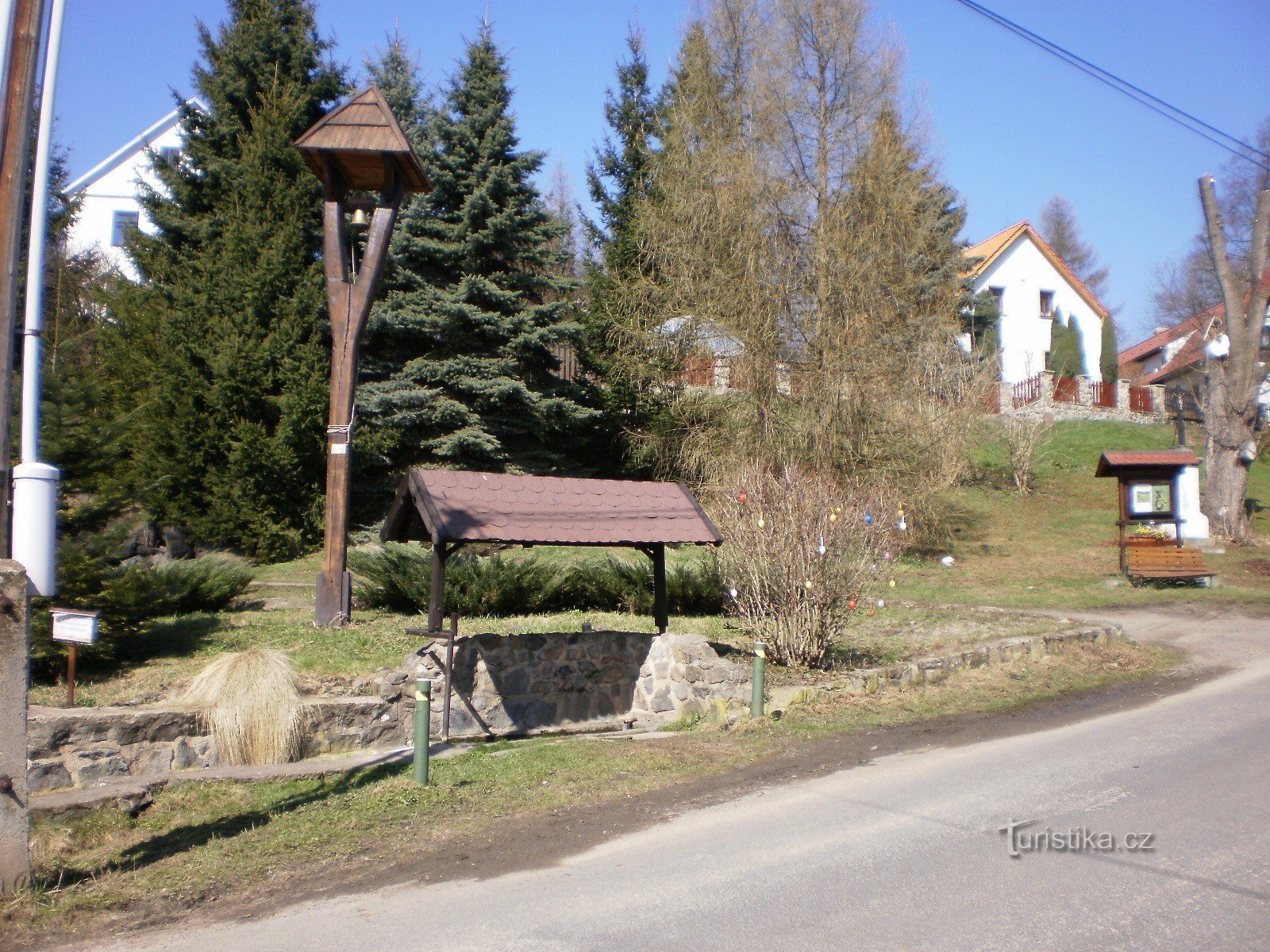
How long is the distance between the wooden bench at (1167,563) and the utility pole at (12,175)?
20.1m

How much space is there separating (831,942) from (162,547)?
19.3 metres

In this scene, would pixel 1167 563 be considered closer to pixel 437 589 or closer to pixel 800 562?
pixel 800 562

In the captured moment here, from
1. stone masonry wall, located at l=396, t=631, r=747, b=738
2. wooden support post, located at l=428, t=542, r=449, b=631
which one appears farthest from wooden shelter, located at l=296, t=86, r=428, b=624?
wooden support post, located at l=428, t=542, r=449, b=631

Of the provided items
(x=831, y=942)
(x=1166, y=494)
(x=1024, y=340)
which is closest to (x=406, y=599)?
(x=831, y=942)

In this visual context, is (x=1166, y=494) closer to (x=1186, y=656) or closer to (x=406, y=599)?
(x=1186, y=656)

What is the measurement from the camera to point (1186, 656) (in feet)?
46.3

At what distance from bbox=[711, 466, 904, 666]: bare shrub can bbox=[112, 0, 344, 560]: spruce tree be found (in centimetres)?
1179

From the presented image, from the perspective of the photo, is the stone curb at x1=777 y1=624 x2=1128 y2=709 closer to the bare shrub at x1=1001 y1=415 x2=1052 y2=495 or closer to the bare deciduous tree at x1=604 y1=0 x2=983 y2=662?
the bare deciduous tree at x1=604 y1=0 x2=983 y2=662

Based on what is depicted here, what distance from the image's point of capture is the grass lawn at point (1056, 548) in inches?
763

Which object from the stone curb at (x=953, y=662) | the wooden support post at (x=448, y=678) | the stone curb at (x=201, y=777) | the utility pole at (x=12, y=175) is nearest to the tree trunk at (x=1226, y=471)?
the stone curb at (x=953, y=662)

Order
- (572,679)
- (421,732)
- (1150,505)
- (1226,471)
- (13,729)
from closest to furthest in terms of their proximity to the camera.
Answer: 1. (13,729)
2. (421,732)
3. (572,679)
4. (1150,505)
5. (1226,471)

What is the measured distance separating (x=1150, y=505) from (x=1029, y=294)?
28.5 m

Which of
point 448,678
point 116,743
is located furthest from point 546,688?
point 116,743

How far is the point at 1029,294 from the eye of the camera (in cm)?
4700
